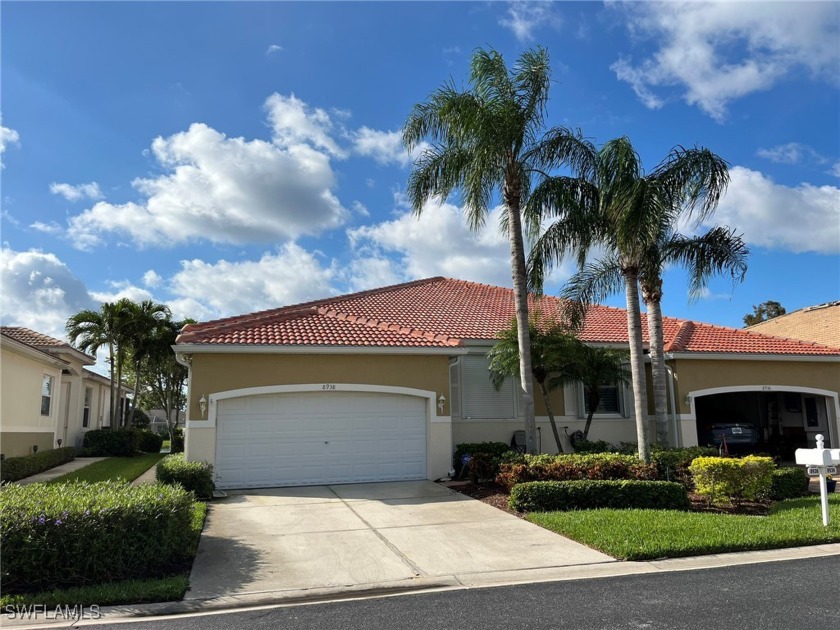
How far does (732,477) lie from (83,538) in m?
10.3

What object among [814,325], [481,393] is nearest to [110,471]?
[481,393]

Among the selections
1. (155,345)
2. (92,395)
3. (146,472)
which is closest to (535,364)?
(146,472)

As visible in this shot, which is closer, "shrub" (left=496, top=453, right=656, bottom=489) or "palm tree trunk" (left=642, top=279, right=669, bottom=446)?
"shrub" (left=496, top=453, right=656, bottom=489)

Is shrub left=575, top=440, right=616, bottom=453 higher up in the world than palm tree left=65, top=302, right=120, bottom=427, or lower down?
lower down

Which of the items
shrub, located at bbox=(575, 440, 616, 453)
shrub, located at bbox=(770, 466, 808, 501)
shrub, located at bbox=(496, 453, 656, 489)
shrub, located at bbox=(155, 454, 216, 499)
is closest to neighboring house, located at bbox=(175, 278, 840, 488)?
shrub, located at bbox=(155, 454, 216, 499)

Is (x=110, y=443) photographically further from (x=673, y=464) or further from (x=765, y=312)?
(x=765, y=312)

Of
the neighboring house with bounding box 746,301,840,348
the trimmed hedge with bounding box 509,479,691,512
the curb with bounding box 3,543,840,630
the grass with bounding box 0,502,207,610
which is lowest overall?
the curb with bounding box 3,543,840,630

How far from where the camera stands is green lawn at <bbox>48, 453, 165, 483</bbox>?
647 inches

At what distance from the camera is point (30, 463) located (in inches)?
655

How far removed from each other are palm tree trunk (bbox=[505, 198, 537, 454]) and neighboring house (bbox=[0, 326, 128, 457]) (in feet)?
39.9

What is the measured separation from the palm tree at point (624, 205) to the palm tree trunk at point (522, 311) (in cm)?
44

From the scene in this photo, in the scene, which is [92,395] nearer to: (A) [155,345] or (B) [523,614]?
(A) [155,345]

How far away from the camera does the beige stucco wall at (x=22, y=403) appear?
52.0 feet

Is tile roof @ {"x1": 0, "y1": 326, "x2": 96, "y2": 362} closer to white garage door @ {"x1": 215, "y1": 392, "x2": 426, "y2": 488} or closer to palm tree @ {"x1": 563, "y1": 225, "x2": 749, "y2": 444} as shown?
white garage door @ {"x1": 215, "y1": 392, "x2": 426, "y2": 488}
